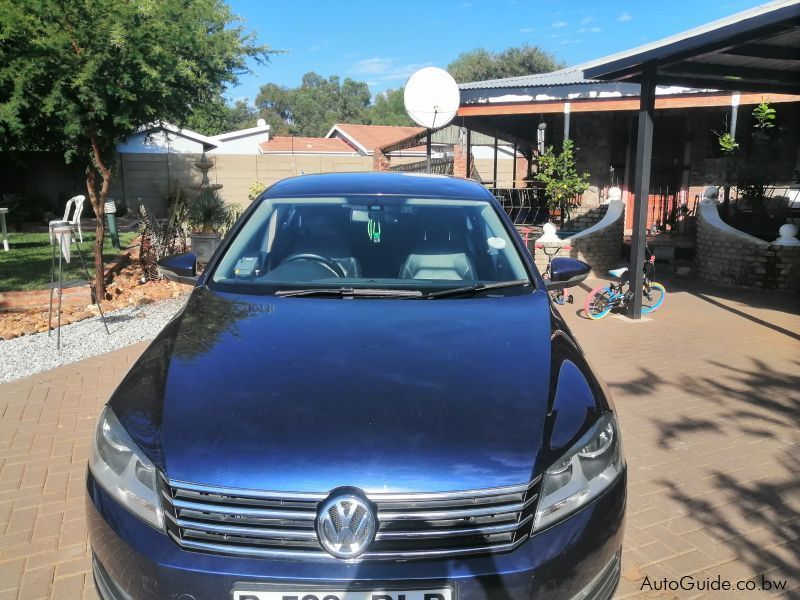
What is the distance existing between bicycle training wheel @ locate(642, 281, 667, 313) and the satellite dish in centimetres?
406

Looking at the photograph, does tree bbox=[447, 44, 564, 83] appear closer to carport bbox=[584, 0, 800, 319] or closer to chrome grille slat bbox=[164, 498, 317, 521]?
carport bbox=[584, 0, 800, 319]

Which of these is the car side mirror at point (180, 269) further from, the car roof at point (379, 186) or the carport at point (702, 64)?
the carport at point (702, 64)

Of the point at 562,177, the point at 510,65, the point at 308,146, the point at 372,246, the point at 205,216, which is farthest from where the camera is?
the point at 510,65

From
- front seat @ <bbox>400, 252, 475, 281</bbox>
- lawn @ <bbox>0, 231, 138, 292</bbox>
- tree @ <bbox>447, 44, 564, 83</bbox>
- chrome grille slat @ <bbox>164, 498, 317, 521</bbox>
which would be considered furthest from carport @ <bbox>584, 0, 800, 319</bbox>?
tree @ <bbox>447, 44, 564, 83</bbox>

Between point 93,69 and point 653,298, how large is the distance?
735cm

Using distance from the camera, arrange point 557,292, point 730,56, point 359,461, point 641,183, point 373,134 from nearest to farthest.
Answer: point 359,461 < point 730,56 < point 641,183 < point 557,292 < point 373,134

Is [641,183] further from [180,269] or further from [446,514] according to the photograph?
[446,514]

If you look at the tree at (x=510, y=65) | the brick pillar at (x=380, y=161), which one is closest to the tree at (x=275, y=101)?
the tree at (x=510, y=65)

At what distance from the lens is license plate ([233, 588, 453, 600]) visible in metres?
1.73

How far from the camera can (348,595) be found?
1735mm

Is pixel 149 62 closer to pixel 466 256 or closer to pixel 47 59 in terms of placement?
pixel 47 59

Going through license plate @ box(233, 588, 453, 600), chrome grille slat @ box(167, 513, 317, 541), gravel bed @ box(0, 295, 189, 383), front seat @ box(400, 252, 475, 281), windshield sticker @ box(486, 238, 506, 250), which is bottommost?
gravel bed @ box(0, 295, 189, 383)

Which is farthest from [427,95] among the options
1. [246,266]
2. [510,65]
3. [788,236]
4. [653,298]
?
[510,65]
